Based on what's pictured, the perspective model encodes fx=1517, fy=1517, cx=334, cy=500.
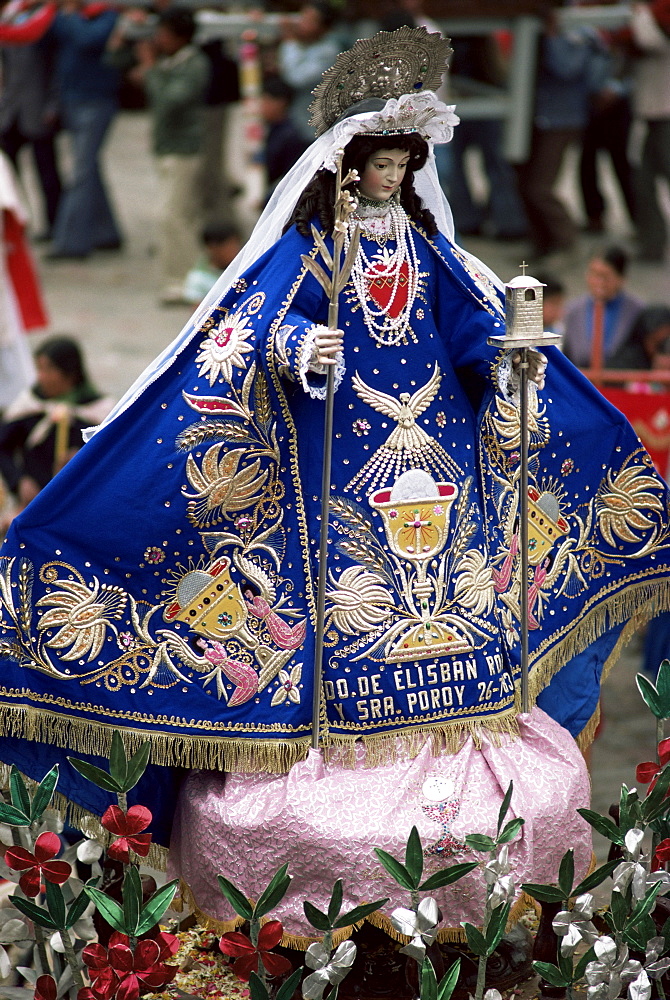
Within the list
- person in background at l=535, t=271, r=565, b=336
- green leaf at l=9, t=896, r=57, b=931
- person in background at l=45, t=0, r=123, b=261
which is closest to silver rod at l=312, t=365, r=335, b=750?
green leaf at l=9, t=896, r=57, b=931

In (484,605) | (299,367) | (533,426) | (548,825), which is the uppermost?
(299,367)

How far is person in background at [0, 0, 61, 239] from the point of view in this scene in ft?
36.5

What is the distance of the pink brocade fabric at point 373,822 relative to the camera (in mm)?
3561

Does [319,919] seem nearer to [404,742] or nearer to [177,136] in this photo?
[404,742]

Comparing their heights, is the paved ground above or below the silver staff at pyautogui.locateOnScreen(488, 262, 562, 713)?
below

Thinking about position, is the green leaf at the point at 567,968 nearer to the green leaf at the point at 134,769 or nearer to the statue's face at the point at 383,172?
the green leaf at the point at 134,769

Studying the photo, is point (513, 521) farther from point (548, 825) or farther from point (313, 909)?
point (313, 909)

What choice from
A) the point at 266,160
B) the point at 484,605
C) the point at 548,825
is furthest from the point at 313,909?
the point at 266,160

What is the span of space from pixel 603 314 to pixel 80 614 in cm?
360

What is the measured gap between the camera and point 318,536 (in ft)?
12.3

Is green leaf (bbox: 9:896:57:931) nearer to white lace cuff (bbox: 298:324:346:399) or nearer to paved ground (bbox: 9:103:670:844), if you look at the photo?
white lace cuff (bbox: 298:324:346:399)

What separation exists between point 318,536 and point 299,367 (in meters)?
0.45

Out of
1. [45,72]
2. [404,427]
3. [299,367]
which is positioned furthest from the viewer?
[45,72]

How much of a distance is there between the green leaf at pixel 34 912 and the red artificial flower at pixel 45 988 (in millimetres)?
121
